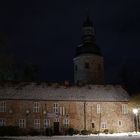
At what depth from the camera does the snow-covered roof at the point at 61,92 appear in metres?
64.3

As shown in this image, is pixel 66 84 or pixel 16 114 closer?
pixel 16 114

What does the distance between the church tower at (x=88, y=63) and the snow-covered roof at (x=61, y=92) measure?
1688cm

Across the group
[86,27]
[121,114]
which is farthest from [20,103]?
[86,27]

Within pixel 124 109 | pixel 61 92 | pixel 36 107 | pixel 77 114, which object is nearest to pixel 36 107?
pixel 36 107

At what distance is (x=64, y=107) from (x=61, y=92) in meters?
2.55

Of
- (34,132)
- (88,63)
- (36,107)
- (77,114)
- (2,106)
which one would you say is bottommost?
(34,132)

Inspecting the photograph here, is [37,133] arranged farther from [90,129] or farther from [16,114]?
[90,129]

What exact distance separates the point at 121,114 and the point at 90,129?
587 cm

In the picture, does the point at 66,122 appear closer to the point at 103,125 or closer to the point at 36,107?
the point at 36,107

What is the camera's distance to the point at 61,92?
6700 cm

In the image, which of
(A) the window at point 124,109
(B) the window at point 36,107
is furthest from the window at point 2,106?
(A) the window at point 124,109

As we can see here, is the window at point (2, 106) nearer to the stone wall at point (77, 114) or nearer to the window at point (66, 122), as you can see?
the stone wall at point (77, 114)

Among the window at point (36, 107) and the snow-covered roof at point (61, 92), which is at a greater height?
the snow-covered roof at point (61, 92)

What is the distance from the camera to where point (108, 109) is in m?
67.6
